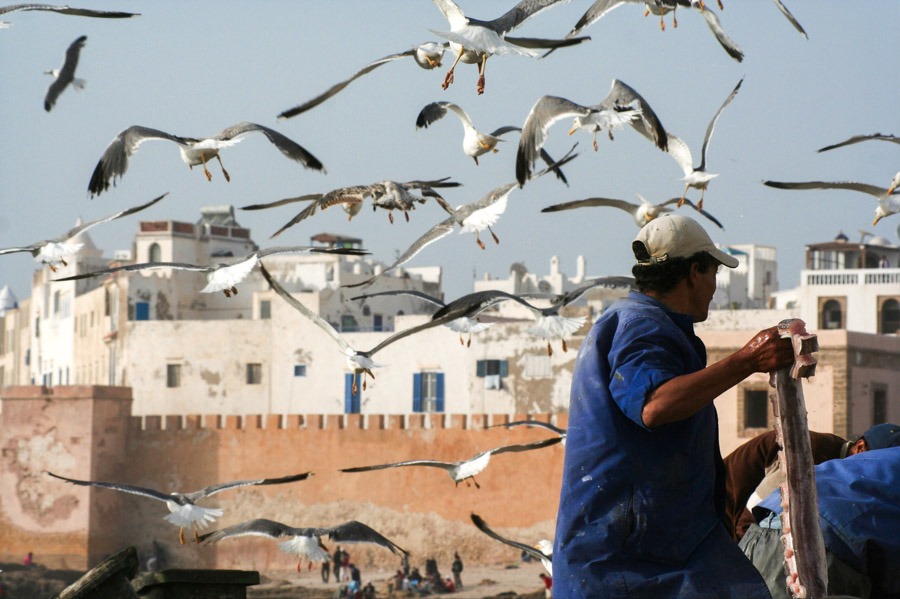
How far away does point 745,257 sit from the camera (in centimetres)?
5181

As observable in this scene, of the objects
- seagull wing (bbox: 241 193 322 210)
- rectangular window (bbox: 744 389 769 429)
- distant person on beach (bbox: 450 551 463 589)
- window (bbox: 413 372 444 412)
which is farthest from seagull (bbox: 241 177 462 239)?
window (bbox: 413 372 444 412)

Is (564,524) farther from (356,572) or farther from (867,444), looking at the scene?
(356,572)

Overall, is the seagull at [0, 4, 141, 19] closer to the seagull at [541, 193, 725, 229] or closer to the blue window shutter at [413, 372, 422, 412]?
the seagull at [541, 193, 725, 229]

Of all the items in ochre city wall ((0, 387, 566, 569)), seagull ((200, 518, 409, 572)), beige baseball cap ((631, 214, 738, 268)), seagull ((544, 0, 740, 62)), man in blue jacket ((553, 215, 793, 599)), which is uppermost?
seagull ((544, 0, 740, 62))

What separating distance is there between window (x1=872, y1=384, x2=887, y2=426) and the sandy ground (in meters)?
6.29

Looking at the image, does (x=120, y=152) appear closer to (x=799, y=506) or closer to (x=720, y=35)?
(x=720, y=35)

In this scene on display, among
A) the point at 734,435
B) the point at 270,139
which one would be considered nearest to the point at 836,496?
the point at 270,139

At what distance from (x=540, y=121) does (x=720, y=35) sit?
1129 mm

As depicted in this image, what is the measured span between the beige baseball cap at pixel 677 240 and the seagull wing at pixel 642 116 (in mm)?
5488

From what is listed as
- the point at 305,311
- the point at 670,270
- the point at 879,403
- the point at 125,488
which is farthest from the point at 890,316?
the point at 670,270

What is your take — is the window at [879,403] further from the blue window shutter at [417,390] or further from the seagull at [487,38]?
the seagull at [487,38]

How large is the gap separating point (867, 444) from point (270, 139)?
15.9ft

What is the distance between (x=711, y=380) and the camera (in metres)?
2.90

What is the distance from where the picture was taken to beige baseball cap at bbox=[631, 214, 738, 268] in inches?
126
